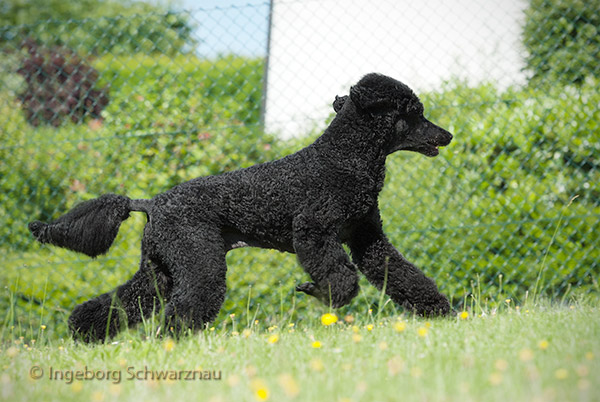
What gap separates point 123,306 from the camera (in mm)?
2764

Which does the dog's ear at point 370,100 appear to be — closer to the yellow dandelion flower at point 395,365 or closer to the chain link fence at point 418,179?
the yellow dandelion flower at point 395,365

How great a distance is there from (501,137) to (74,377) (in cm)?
287

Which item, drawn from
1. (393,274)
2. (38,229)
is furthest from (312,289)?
(38,229)

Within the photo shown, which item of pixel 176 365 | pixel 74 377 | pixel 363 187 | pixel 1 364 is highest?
pixel 363 187

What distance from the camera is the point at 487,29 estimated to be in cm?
377

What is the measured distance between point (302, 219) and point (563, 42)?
287 centimetres

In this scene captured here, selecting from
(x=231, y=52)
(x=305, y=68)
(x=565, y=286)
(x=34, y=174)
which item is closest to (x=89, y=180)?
(x=34, y=174)

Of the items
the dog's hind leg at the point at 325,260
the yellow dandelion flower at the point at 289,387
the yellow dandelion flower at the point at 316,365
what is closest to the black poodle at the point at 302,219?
the dog's hind leg at the point at 325,260

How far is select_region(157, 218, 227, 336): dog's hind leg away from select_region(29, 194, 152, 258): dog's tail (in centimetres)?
25

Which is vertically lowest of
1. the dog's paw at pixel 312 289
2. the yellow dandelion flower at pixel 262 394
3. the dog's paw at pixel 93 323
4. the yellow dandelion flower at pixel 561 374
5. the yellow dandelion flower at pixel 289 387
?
the dog's paw at pixel 93 323

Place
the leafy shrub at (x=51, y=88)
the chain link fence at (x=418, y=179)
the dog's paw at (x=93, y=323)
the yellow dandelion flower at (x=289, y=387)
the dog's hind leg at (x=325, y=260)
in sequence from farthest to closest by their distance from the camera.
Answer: the leafy shrub at (x=51, y=88), the chain link fence at (x=418, y=179), the dog's paw at (x=93, y=323), the dog's hind leg at (x=325, y=260), the yellow dandelion flower at (x=289, y=387)

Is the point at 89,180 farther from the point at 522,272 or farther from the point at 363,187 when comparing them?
the point at 522,272

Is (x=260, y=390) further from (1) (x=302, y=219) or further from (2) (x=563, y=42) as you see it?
(2) (x=563, y=42)

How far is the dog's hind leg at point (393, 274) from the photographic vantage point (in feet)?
8.54
